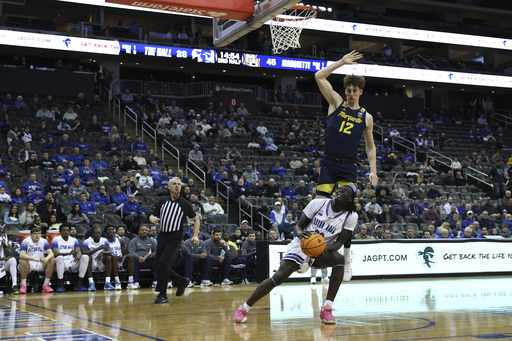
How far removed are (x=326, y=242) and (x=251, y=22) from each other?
179 inches

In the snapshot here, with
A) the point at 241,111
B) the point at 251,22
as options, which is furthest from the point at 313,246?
the point at 241,111

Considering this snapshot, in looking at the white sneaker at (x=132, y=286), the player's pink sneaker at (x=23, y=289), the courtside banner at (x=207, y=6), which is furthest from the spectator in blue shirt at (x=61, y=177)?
the courtside banner at (x=207, y=6)

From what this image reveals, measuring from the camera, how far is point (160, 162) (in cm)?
2205

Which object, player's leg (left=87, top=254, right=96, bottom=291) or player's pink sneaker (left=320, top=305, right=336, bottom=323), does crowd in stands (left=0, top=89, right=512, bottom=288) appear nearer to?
player's leg (left=87, top=254, right=96, bottom=291)

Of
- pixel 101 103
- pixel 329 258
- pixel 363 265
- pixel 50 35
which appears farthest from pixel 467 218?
pixel 50 35

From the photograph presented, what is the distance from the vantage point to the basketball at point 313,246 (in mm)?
6734

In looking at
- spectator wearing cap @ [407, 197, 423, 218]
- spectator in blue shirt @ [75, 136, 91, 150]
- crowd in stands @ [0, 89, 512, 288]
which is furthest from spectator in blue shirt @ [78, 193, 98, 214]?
spectator wearing cap @ [407, 197, 423, 218]

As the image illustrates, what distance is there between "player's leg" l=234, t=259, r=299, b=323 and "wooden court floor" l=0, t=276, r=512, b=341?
150mm

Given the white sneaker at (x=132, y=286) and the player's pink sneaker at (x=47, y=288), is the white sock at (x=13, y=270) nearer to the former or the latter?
the player's pink sneaker at (x=47, y=288)

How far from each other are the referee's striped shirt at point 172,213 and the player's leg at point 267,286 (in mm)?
3271

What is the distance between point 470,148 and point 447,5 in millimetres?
13190

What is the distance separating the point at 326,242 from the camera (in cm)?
745

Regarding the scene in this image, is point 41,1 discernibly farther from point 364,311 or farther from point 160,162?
point 364,311

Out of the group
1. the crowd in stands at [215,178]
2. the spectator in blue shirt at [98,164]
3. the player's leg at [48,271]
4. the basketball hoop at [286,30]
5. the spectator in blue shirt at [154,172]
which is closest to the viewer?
the player's leg at [48,271]
